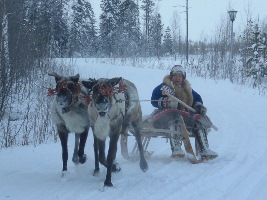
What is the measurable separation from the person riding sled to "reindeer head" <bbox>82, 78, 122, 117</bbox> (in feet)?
5.45

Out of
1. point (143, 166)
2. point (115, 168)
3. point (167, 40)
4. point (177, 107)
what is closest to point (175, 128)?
point (177, 107)

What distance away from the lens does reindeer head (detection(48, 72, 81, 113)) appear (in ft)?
15.9

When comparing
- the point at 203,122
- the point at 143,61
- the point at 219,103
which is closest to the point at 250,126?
the point at 203,122

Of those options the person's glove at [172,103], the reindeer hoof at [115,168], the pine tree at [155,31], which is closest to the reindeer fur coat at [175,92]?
the person's glove at [172,103]

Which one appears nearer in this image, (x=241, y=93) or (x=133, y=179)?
(x=133, y=179)

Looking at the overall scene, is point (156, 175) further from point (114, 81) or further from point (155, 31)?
point (155, 31)

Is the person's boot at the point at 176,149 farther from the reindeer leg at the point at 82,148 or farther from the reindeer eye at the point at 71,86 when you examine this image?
the reindeer eye at the point at 71,86

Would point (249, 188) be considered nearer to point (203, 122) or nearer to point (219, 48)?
point (203, 122)

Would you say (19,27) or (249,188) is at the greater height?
(19,27)

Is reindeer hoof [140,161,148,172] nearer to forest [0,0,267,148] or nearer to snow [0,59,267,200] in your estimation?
snow [0,59,267,200]

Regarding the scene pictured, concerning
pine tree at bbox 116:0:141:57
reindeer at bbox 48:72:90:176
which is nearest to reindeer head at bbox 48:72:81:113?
reindeer at bbox 48:72:90:176

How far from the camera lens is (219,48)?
20906 millimetres

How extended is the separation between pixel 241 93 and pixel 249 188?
960cm

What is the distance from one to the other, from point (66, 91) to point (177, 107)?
2.15 meters
